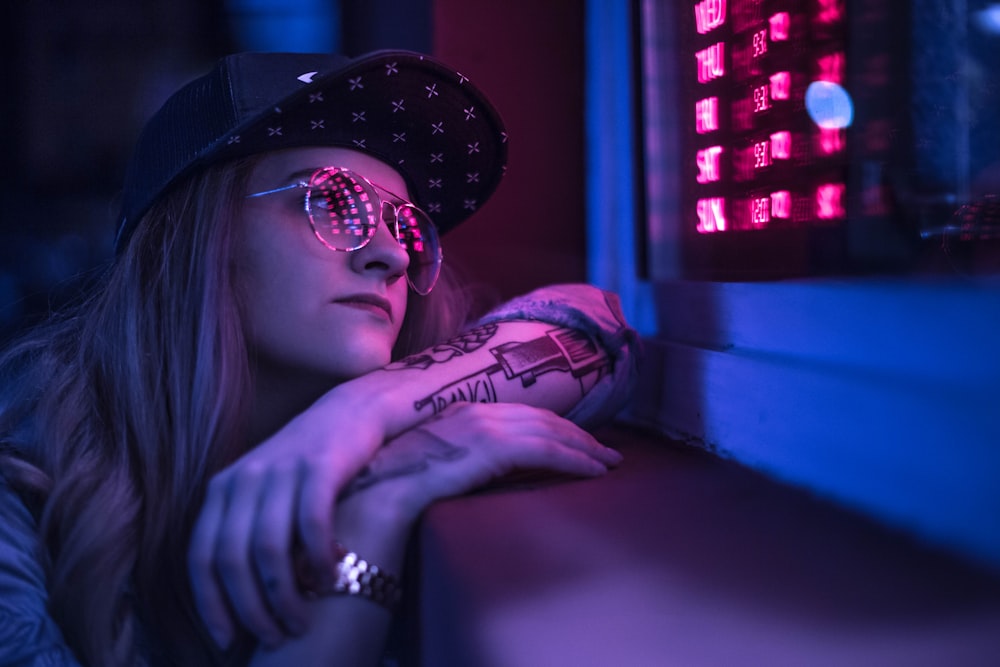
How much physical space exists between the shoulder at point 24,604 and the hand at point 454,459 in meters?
0.34

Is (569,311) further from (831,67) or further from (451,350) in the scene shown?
(831,67)

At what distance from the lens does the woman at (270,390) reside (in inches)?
27.1

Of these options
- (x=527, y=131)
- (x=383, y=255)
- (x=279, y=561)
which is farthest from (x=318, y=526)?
(x=527, y=131)

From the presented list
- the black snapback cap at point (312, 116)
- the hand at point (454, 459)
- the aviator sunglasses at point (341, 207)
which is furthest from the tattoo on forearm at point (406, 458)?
the black snapback cap at point (312, 116)

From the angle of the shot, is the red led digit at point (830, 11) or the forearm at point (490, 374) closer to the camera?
the red led digit at point (830, 11)

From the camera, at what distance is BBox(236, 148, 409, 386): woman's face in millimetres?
956

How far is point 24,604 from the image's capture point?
2.36 feet

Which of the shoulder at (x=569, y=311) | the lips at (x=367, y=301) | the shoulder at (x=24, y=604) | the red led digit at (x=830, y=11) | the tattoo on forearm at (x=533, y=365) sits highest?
A: the red led digit at (x=830, y=11)

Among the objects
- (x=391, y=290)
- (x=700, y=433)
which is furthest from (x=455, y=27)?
(x=700, y=433)

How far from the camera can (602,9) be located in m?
1.43

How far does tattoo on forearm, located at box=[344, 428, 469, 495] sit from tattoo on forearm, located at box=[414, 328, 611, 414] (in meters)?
0.10

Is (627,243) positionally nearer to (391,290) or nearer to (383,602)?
(391,290)

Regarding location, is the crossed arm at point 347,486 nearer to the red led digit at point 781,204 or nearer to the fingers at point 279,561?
the fingers at point 279,561

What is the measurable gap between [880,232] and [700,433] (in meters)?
0.41
